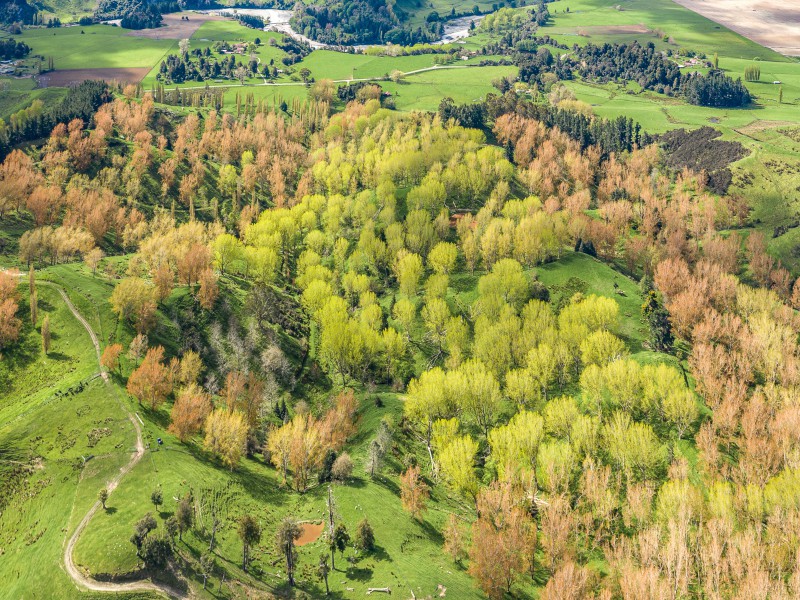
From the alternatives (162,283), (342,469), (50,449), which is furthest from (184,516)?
(162,283)

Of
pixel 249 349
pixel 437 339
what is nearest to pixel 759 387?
pixel 437 339

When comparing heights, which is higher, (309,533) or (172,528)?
(172,528)

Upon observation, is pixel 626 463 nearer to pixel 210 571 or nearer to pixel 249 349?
pixel 210 571

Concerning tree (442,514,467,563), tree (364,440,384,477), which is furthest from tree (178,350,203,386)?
tree (442,514,467,563)

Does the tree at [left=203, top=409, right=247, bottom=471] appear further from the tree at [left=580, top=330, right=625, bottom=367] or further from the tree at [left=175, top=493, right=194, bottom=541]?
the tree at [left=580, top=330, right=625, bottom=367]

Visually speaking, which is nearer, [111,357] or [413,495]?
[413,495]

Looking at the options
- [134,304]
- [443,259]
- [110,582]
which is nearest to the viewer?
[110,582]

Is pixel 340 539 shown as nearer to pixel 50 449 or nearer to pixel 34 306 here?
pixel 50 449
